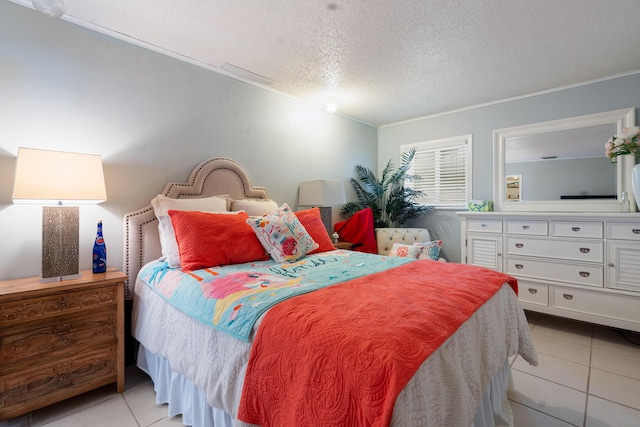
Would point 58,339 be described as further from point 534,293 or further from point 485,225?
point 534,293

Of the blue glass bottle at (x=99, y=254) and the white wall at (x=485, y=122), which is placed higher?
the white wall at (x=485, y=122)

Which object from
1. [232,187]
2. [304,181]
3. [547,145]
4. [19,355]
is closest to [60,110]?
[232,187]

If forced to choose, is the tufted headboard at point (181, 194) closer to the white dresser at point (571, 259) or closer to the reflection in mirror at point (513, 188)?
the white dresser at point (571, 259)

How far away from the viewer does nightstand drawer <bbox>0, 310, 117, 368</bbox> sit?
5.09 ft

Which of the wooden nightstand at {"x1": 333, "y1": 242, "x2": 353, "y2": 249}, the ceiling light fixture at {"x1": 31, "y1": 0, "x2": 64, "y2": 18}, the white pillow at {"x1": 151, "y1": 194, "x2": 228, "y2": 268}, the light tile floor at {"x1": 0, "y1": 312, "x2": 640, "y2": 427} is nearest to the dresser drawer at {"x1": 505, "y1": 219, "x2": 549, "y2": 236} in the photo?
the light tile floor at {"x1": 0, "y1": 312, "x2": 640, "y2": 427}

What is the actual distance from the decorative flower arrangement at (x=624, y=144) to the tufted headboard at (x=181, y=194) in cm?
318

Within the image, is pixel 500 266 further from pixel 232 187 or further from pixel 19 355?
pixel 19 355

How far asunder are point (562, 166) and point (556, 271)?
1.11m

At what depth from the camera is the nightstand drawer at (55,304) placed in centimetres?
155

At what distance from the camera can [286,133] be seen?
3.42 metres

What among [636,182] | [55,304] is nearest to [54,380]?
[55,304]

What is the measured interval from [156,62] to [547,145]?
12.6 feet

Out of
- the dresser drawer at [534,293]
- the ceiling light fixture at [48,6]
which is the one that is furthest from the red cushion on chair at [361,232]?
the ceiling light fixture at [48,6]

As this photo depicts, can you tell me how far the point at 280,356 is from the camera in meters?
1.04
